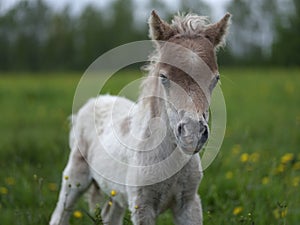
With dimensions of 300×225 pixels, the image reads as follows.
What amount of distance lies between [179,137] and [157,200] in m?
0.83

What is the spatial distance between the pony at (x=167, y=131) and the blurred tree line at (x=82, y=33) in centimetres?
3196

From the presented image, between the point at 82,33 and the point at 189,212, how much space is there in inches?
1713

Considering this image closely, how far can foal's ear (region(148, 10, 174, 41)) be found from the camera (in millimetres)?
3299

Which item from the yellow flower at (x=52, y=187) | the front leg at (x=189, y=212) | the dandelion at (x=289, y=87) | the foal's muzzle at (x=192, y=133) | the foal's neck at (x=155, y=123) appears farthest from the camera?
the dandelion at (x=289, y=87)

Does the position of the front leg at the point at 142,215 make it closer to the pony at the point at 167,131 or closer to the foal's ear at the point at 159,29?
the pony at the point at 167,131

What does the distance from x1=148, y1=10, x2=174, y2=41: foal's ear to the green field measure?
60 cm

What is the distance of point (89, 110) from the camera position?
5.02 meters

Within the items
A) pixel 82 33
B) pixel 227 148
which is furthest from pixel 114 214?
pixel 82 33

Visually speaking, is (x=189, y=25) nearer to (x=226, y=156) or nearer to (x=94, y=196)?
(x=94, y=196)

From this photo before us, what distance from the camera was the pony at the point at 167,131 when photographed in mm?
2957

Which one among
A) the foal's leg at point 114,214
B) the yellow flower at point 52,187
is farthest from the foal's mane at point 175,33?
the yellow flower at point 52,187

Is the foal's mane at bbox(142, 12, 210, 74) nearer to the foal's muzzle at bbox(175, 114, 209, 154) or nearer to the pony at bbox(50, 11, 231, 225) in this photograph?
the pony at bbox(50, 11, 231, 225)

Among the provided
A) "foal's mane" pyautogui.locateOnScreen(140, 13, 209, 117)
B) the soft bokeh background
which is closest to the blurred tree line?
the soft bokeh background

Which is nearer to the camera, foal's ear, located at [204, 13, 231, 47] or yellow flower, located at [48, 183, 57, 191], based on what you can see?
foal's ear, located at [204, 13, 231, 47]
